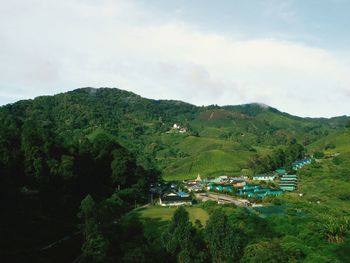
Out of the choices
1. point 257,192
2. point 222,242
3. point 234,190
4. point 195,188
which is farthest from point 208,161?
point 222,242

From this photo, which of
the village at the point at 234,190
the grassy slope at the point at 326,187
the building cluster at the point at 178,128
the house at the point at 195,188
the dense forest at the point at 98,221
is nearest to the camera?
the dense forest at the point at 98,221

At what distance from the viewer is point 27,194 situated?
38.8 m

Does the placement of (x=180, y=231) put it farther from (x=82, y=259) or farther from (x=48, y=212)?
(x=48, y=212)

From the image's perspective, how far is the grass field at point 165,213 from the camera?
47347 mm

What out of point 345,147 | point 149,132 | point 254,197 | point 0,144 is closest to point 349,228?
point 254,197

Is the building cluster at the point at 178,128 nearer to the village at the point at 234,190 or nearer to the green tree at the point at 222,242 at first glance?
the village at the point at 234,190

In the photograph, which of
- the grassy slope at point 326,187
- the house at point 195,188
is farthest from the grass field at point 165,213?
the house at point 195,188

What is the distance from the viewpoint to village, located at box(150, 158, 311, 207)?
62562 mm

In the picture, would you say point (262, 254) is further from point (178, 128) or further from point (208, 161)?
point (178, 128)

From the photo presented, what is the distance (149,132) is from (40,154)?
11817cm

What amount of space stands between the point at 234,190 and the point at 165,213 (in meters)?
26.3

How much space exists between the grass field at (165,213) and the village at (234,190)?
5062 mm

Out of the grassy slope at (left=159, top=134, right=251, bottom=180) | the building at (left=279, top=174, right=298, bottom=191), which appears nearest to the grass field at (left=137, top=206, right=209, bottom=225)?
the building at (left=279, top=174, right=298, bottom=191)

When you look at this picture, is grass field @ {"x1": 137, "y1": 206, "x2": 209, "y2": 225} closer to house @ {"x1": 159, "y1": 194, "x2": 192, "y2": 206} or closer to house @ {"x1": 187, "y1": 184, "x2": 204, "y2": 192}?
house @ {"x1": 159, "y1": 194, "x2": 192, "y2": 206}
